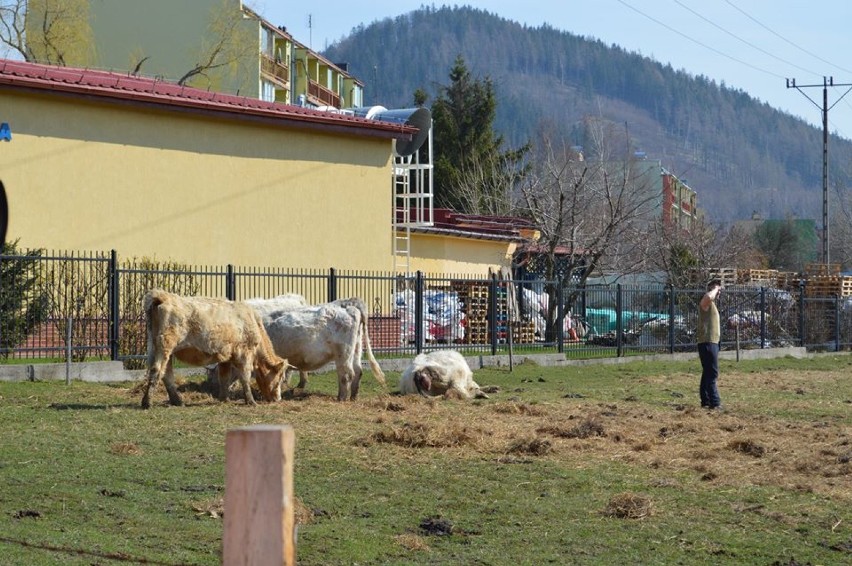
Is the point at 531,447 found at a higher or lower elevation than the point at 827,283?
lower

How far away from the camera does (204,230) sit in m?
31.0

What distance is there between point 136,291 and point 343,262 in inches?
404

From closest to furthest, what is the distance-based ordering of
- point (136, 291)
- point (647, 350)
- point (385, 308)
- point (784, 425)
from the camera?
point (784, 425) → point (136, 291) → point (385, 308) → point (647, 350)

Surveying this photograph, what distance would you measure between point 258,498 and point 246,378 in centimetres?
1384

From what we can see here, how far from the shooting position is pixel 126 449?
12.9 meters

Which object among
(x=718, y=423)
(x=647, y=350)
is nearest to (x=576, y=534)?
(x=718, y=423)

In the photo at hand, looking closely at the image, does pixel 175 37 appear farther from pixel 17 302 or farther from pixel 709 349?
pixel 709 349

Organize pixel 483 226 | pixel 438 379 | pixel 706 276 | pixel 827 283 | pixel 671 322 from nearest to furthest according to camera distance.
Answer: pixel 438 379 → pixel 671 322 → pixel 483 226 → pixel 706 276 → pixel 827 283

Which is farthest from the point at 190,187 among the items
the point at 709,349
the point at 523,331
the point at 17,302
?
the point at 709,349

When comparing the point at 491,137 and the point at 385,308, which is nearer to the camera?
the point at 385,308

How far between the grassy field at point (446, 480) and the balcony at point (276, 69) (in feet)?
194

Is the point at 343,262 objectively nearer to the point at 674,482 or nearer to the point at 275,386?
the point at 275,386

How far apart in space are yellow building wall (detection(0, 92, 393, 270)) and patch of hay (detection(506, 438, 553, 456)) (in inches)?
653

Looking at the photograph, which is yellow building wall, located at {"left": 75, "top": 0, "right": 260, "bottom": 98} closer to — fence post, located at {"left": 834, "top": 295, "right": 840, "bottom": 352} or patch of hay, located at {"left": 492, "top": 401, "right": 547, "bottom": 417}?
fence post, located at {"left": 834, "top": 295, "right": 840, "bottom": 352}
